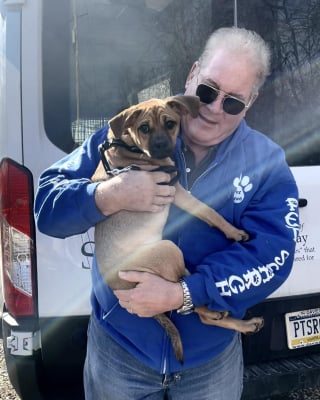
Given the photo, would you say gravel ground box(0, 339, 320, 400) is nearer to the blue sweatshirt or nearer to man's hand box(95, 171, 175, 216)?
the blue sweatshirt

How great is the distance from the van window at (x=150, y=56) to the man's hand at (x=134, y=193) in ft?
2.64

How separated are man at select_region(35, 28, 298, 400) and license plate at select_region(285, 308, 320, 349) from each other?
1081mm

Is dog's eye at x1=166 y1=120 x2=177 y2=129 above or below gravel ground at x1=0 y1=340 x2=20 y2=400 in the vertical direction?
above

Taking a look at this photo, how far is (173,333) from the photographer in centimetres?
180

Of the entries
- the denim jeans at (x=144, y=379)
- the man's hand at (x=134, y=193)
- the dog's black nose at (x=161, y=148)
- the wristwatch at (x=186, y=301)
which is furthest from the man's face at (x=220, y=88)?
the denim jeans at (x=144, y=379)

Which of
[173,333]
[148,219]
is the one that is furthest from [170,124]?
[173,333]

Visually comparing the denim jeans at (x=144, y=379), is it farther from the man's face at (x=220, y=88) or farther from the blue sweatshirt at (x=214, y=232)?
the man's face at (x=220, y=88)

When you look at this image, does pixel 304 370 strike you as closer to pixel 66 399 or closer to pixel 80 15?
pixel 66 399

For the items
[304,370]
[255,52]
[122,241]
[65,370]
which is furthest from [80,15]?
[304,370]

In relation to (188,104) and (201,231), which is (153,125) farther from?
(201,231)

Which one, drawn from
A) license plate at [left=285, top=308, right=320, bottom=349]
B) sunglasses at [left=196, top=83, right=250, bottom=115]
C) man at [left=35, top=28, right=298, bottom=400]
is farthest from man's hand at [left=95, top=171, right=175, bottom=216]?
license plate at [left=285, top=308, right=320, bottom=349]

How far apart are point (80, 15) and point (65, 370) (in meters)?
1.81

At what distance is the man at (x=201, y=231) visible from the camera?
5.76ft

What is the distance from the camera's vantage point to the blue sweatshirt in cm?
175
